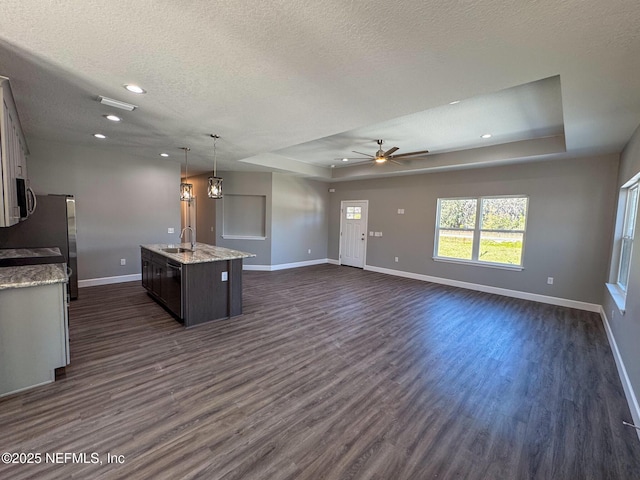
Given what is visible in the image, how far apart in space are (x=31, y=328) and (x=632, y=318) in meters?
5.26

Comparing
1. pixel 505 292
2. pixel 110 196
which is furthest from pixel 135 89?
pixel 505 292

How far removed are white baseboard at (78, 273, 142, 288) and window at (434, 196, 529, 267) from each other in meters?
6.60

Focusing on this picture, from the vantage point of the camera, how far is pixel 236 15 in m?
1.59

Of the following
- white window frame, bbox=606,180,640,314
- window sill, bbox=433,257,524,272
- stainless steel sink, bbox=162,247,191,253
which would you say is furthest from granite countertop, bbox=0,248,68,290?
window sill, bbox=433,257,524,272

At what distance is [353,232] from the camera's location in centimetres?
812

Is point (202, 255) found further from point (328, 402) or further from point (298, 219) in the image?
point (298, 219)

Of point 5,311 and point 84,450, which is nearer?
point 84,450

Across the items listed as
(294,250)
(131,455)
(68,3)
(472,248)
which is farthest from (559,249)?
(68,3)

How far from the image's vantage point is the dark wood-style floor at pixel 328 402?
1.69 meters

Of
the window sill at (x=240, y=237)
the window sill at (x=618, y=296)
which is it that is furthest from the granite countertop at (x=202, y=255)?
the window sill at (x=618, y=296)

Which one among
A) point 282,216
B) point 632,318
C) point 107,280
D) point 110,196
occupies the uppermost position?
point 110,196

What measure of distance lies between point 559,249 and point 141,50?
6396mm

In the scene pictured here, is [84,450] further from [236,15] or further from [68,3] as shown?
[236,15]

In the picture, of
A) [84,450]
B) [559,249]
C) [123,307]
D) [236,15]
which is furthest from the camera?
[559,249]
